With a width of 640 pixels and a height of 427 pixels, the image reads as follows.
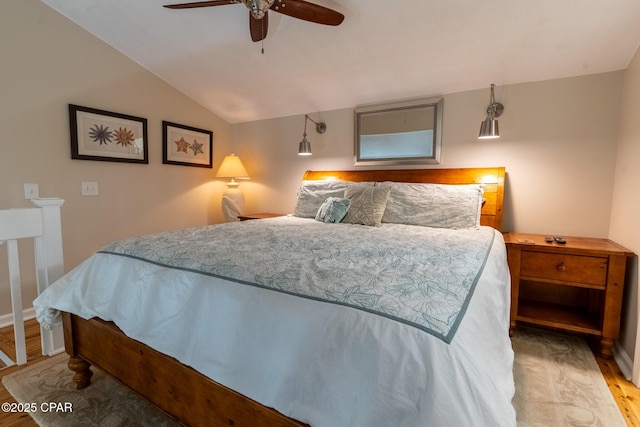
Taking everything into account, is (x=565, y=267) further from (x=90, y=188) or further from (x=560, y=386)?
(x=90, y=188)

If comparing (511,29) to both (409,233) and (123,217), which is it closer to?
(409,233)

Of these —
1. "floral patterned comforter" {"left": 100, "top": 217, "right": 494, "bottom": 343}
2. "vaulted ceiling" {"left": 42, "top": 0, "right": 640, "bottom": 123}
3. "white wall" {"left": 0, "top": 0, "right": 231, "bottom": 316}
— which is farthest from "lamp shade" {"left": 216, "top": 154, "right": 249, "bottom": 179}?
"floral patterned comforter" {"left": 100, "top": 217, "right": 494, "bottom": 343}

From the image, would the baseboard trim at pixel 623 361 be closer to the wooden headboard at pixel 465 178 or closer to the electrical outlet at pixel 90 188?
the wooden headboard at pixel 465 178

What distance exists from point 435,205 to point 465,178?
0.53 meters

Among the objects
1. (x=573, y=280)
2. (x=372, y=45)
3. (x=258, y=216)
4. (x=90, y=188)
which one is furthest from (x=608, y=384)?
(x=90, y=188)

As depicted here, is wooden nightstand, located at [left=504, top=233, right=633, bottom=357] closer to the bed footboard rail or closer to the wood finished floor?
the wood finished floor

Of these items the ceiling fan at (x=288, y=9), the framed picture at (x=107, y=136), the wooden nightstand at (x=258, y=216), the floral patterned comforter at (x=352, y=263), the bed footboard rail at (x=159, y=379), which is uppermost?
the ceiling fan at (x=288, y=9)

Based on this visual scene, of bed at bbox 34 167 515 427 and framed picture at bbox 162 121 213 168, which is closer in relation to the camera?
bed at bbox 34 167 515 427

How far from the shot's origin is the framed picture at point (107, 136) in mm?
2633

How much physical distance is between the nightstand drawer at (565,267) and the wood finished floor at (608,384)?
1.66 ft

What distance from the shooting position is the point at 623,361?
5.92 ft

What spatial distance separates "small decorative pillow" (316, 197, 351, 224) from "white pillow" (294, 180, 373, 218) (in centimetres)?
19

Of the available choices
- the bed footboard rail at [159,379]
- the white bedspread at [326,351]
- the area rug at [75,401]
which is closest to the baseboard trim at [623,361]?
the white bedspread at [326,351]

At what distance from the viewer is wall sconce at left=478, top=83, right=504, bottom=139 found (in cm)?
225
